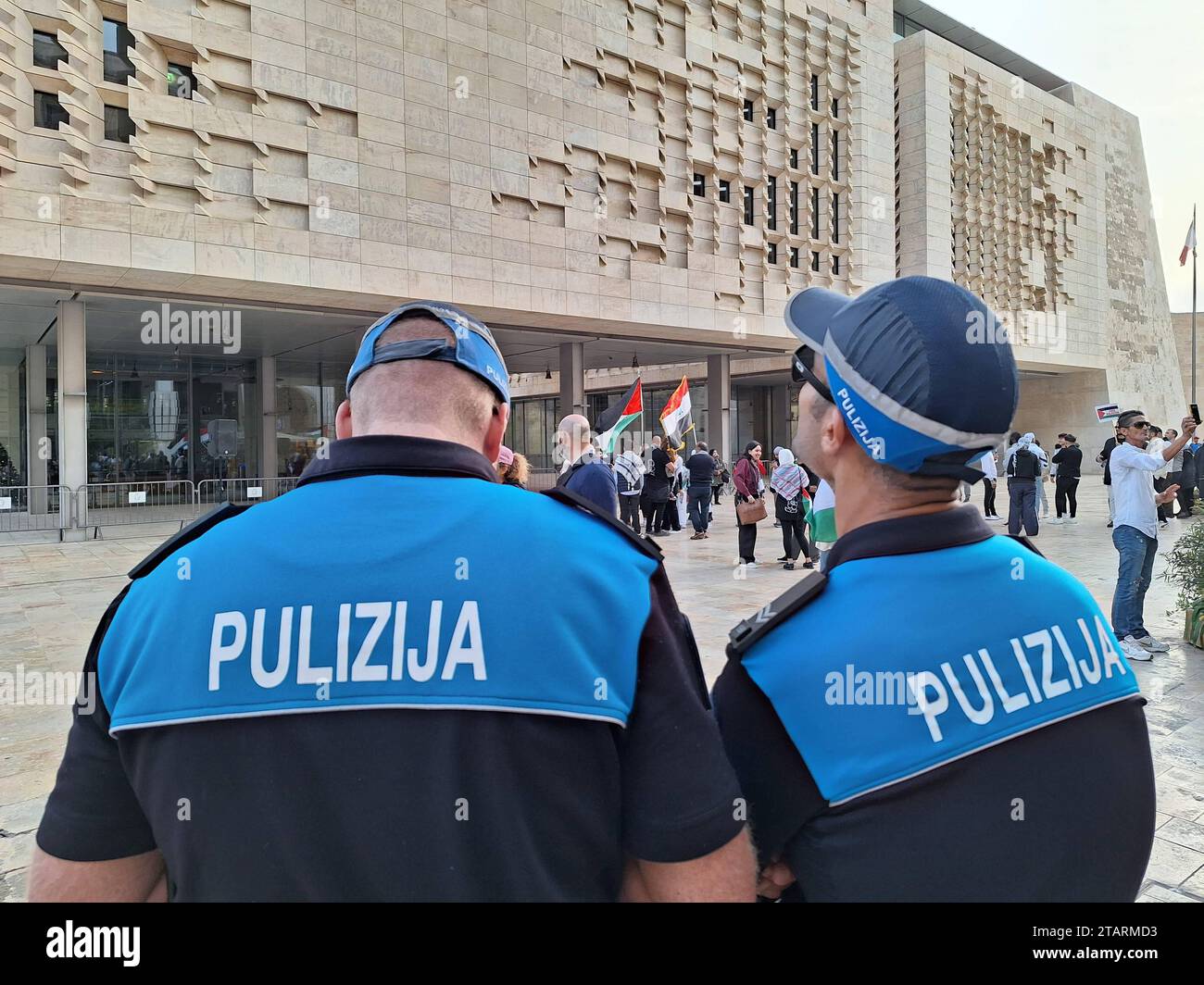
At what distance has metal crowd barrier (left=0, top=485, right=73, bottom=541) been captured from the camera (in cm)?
1609

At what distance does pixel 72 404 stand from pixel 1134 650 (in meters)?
18.8

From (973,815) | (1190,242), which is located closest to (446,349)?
(973,815)

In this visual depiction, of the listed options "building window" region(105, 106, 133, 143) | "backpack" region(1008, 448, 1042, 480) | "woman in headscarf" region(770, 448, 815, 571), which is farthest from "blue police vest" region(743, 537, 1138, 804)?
"building window" region(105, 106, 133, 143)

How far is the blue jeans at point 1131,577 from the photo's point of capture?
635cm

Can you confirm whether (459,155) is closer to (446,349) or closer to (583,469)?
(583,469)

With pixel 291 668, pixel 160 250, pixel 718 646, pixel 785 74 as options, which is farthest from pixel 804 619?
pixel 785 74

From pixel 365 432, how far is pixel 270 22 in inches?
747

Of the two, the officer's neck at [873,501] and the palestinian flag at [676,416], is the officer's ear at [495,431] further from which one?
the palestinian flag at [676,416]

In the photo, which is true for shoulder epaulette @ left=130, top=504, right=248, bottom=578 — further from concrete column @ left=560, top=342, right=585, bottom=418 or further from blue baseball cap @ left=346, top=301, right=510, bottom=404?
concrete column @ left=560, top=342, right=585, bottom=418

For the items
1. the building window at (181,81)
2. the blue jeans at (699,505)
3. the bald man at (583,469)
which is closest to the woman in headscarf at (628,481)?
the blue jeans at (699,505)

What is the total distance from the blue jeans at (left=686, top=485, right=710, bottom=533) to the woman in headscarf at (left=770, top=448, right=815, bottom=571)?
3.61 meters

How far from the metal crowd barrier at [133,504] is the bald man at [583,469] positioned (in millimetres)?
→ 12792

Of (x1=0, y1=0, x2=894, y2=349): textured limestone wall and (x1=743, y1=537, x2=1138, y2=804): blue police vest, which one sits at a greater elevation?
(x1=0, y1=0, x2=894, y2=349): textured limestone wall
